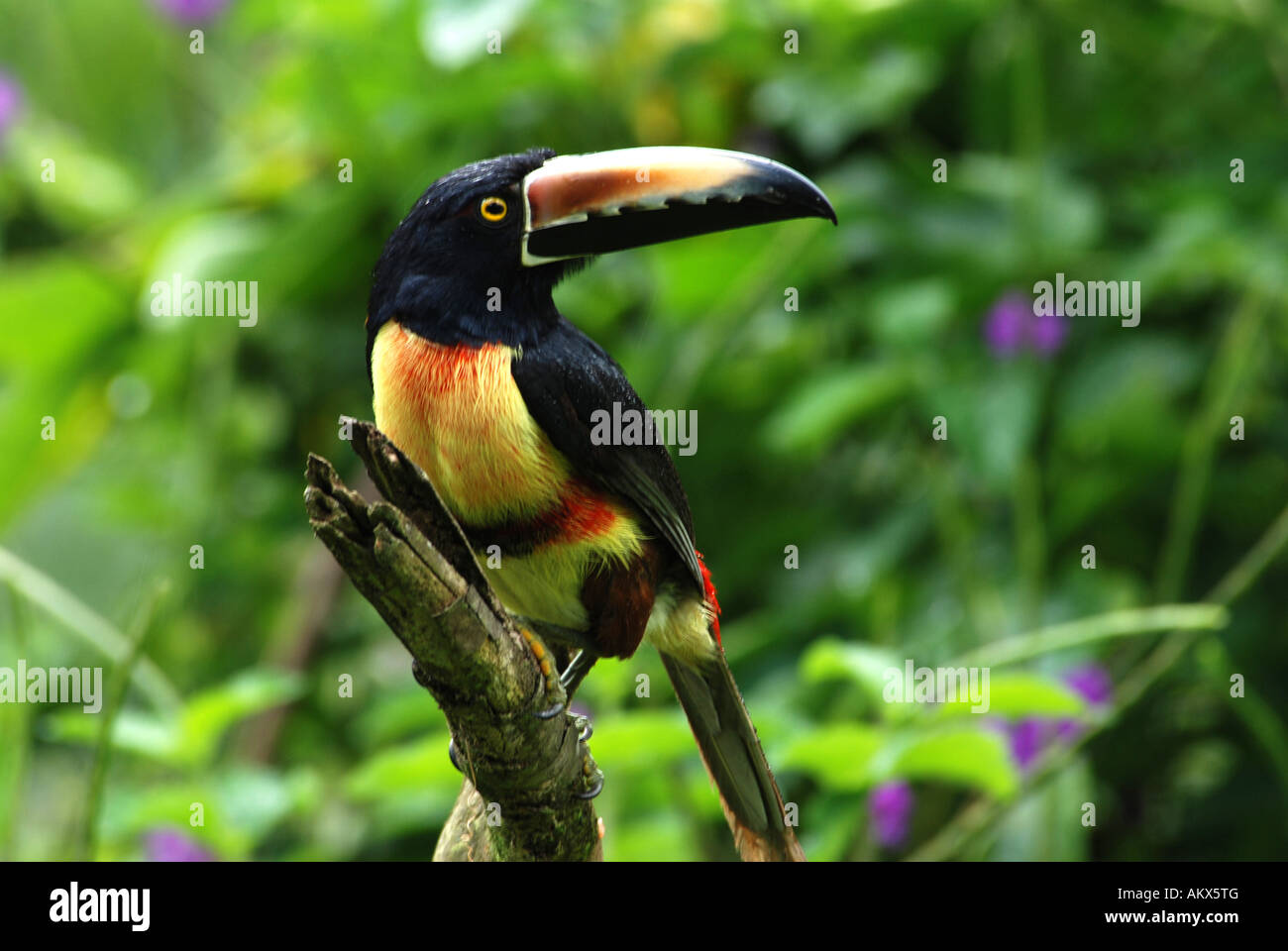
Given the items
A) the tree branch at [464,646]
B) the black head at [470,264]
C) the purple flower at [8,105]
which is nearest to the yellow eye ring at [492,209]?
the black head at [470,264]

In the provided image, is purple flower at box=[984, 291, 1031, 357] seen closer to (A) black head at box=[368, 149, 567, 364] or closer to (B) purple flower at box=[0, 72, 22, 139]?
(A) black head at box=[368, 149, 567, 364]

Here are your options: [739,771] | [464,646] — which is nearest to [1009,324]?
[739,771]

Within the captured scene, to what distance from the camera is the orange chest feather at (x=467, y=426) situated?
1720 mm

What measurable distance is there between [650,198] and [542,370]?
9.8 inches

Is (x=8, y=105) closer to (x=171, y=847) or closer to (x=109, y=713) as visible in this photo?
(x=171, y=847)

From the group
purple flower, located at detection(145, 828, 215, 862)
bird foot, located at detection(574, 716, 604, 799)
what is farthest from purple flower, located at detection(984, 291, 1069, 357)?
purple flower, located at detection(145, 828, 215, 862)

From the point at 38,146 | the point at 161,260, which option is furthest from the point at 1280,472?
the point at 38,146

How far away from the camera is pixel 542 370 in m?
1.78

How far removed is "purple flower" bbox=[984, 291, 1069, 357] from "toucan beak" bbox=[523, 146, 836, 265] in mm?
1394

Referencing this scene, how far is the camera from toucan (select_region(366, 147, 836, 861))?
5.67ft

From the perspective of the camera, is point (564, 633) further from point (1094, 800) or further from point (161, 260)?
point (161, 260)
